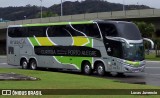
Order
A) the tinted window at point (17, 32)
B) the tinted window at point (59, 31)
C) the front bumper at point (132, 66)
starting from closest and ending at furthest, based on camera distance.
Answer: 1. the front bumper at point (132, 66)
2. the tinted window at point (59, 31)
3. the tinted window at point (17, 32)

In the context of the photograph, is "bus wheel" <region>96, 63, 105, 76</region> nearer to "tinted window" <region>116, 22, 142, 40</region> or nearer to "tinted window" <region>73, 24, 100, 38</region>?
"tinted window" <region>73, 24, 100, 38</region>

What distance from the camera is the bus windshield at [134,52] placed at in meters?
26.2

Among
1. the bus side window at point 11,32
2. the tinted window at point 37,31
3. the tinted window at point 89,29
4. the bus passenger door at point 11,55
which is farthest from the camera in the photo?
the bus passenger door at point 11,55

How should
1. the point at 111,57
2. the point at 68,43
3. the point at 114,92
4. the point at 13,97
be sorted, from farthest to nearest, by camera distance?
1. the point at 68,43
2. the point at 111,57
3. the point at 114,92
4. the point at 13,97

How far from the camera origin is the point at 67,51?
29.4m

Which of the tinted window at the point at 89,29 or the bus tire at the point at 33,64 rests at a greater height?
the tinted window at the point at 89,29

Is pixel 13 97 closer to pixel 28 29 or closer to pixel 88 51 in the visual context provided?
pixel 88 51

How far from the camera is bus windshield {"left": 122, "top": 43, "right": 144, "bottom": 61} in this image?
26.2 m

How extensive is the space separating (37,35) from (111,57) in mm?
7435

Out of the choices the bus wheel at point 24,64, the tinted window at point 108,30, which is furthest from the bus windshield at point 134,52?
the bus wheel at point 24,64

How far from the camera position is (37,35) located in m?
31.8

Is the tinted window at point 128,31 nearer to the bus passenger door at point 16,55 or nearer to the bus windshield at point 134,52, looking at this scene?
the bus windshield at point 134,52

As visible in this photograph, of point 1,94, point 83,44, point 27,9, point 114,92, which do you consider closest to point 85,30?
point 83,44

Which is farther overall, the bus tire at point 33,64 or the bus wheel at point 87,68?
the bus tire at point 33,64
